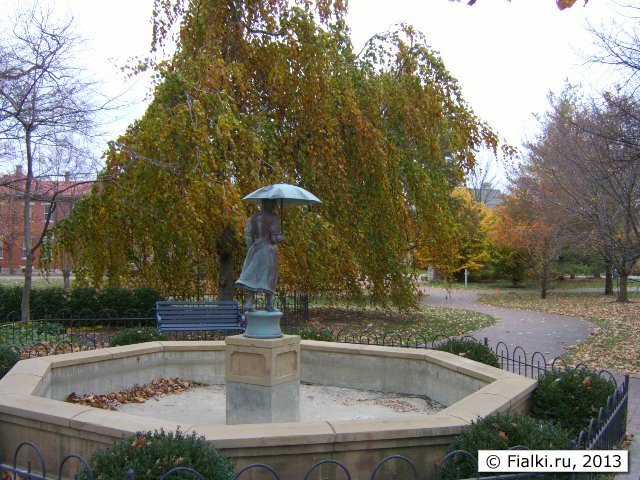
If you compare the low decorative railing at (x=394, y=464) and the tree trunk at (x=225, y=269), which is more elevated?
the tree trunk at (x=225, y=269)

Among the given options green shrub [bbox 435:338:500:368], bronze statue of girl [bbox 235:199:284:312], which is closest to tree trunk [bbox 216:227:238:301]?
green shrub [bbox 435:338:500:368]

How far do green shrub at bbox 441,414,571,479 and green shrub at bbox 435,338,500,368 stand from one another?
306 centimetres

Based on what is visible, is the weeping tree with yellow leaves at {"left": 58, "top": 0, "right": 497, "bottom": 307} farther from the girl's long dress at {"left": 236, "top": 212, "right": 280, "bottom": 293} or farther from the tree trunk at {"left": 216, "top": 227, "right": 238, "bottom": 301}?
the girl's long dress at {"left": 236, "top": 212, "right": 280, "bottom": 293}

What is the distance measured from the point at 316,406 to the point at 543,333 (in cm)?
1052

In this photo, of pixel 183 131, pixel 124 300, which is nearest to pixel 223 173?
pixel 183 131

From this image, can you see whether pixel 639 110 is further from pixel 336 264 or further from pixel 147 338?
pixel 147 338

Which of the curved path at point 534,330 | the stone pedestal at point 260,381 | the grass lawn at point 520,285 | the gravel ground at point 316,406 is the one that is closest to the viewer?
the stone pedestal at point 260,381

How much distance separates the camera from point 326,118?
12266 millimetres

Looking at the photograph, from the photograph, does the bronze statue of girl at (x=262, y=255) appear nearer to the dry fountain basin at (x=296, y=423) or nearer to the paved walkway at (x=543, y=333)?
the dry fountain basin at (x=296, y=423)

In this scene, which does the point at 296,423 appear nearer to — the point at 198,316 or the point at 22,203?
the point at 198,316

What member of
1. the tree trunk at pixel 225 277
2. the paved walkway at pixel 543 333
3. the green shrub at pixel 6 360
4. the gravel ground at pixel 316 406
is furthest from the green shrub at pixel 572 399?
the tree trunk at pixel 225 277

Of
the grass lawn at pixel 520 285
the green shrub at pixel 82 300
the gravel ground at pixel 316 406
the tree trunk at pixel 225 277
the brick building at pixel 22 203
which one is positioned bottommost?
the gravel ground at pixel 316 406

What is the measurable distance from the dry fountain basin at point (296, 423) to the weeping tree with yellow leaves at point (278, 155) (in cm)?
322

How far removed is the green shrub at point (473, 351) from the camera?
7.49 metres
